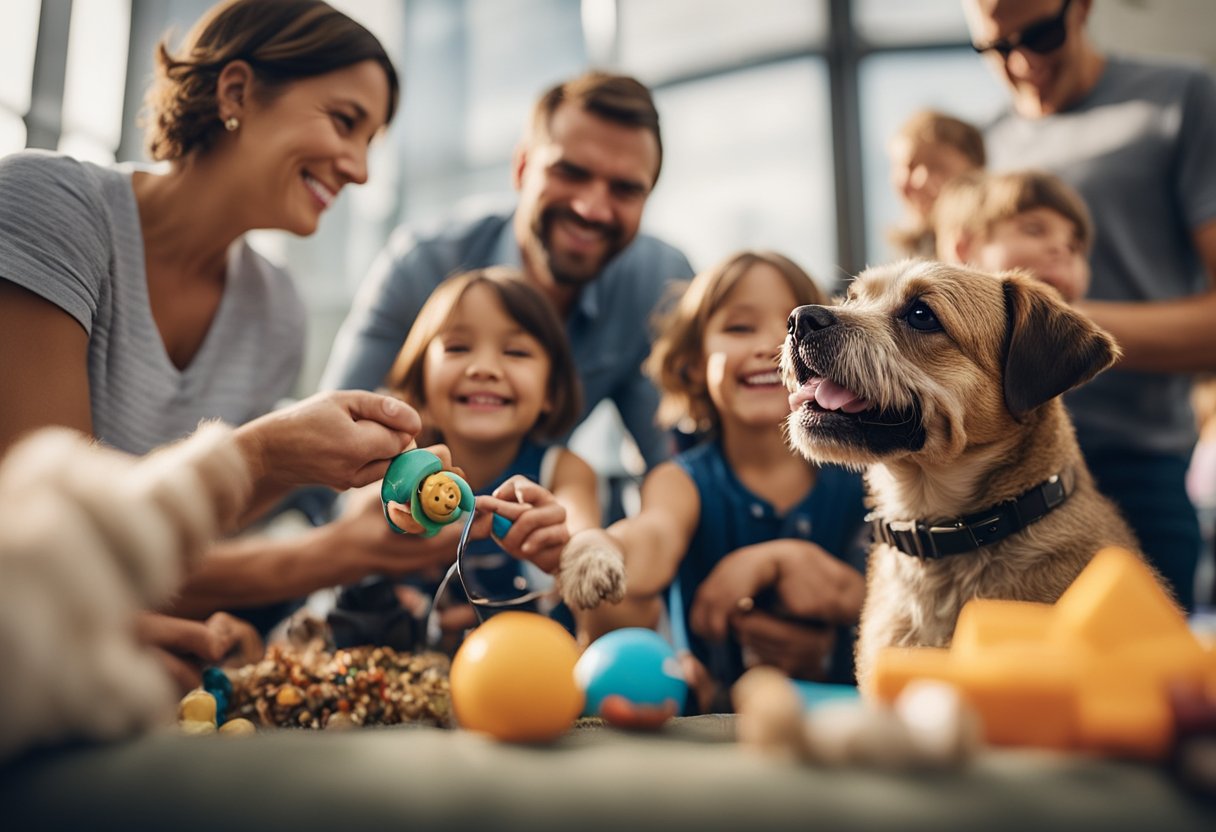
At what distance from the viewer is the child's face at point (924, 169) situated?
2629 millimetres

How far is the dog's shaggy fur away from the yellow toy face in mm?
403

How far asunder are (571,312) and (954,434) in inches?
55.4

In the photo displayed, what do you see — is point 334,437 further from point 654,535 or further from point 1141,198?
point 1141,198

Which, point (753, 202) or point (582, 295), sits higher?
point (753, 202)

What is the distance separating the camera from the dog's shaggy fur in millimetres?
575

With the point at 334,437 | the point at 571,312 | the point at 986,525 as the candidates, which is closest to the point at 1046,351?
the point at 986,525

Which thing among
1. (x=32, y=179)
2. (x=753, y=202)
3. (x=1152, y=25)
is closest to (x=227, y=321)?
(x=32, y=179)

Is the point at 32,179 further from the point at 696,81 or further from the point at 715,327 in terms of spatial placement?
the point at 696,81

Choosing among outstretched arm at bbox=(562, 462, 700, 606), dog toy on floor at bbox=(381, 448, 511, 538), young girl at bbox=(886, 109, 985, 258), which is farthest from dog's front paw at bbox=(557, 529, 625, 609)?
young girl at bbox=(886, 109, 985, 258)

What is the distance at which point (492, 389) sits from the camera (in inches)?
73.0

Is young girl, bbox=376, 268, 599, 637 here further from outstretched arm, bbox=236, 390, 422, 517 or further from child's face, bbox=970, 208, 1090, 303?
child's face, bbox=970, 208, 1090, 303

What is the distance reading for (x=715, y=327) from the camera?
6.52 ft

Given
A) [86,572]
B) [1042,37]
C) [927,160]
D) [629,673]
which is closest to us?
[86,572]

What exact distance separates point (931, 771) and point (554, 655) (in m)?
0.34
